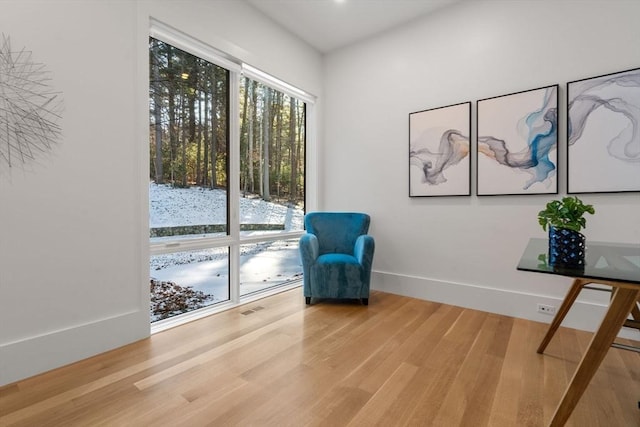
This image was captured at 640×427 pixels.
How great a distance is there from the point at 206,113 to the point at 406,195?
2256mm

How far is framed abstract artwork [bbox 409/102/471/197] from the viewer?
2.97m

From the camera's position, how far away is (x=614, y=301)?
1233 mm

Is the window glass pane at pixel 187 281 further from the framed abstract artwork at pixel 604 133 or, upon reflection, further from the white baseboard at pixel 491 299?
the framed abstract artwork at pixel 604 133

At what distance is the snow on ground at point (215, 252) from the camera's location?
8.37ft

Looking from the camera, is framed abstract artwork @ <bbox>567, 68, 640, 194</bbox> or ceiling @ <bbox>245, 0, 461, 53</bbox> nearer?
framed abstract artwork @ <bbox>567, 68, 640, 194</bbox>

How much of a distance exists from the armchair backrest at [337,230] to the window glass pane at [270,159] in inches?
19.5


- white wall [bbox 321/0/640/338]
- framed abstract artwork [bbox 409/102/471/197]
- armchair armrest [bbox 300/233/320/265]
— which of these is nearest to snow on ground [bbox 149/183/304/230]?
armchair armrest [bbox 300/233/320/265]

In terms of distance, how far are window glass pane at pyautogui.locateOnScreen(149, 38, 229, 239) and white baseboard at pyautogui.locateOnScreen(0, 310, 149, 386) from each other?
69 cm

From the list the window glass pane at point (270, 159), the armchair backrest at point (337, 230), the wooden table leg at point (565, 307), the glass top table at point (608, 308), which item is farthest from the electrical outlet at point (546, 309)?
the window glass pane at point (270, 159)

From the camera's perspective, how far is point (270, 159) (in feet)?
11.7

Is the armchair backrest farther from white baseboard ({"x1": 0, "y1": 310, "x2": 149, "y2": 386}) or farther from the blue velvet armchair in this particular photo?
white baseboard ({"x1": 0, "y1": 310, "x2": 149, "y2": 386})

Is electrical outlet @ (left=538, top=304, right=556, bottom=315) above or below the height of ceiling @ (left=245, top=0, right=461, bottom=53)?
below

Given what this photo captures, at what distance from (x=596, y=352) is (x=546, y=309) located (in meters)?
1.59

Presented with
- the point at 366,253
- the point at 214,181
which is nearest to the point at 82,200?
the point at 214,181
